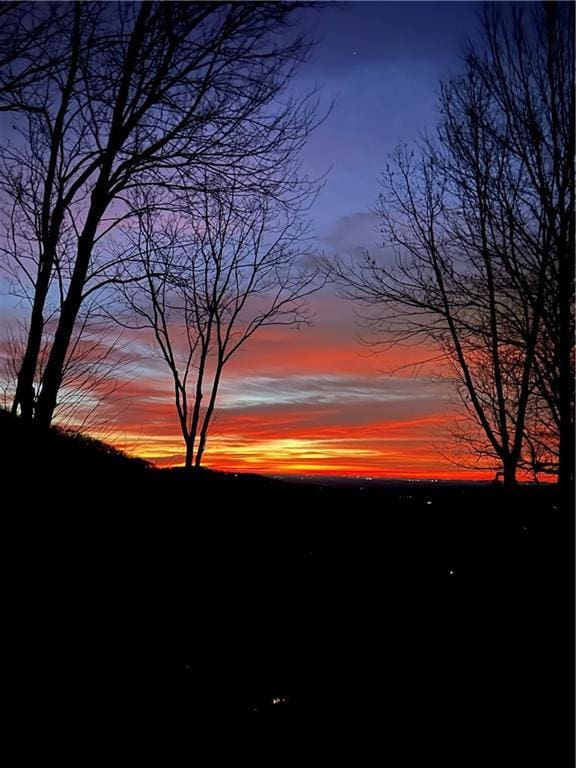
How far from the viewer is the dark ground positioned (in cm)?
278

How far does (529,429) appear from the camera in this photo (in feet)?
33.9

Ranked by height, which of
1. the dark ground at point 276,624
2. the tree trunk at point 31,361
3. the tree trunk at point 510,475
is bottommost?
the dark ground at point 276,624

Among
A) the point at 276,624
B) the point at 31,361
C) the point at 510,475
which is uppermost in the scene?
the point at 31,361

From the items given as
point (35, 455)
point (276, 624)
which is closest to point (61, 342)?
point (35, 455)

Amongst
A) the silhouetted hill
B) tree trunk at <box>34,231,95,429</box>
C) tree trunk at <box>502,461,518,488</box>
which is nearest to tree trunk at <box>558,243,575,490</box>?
tree trunk at <box>502,461,518,488</box>

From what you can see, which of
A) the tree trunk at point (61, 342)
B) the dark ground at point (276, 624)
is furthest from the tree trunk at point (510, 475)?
the tree trunk at point (61, 342)

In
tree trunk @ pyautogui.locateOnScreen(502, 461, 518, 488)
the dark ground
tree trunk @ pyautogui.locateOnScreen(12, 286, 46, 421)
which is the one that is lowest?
the dark ground

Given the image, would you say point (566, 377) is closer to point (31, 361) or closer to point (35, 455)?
point (35, 455)

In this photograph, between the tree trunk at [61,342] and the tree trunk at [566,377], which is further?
the tree trunk at [566,377]

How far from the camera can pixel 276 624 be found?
145 inches

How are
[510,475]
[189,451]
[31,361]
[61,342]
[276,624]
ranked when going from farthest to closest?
[189,451] < [510,475] < [31,361] < [61,342] < [276,624]

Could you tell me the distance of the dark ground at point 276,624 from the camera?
2.78 m

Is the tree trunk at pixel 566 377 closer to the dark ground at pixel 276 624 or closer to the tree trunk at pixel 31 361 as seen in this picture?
the dark ground at pixel 276 624

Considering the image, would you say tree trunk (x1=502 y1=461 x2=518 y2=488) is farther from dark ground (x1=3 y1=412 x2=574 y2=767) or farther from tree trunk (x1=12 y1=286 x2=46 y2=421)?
tree trunk (x1=12 y1=286 x2=46 y2=421)
